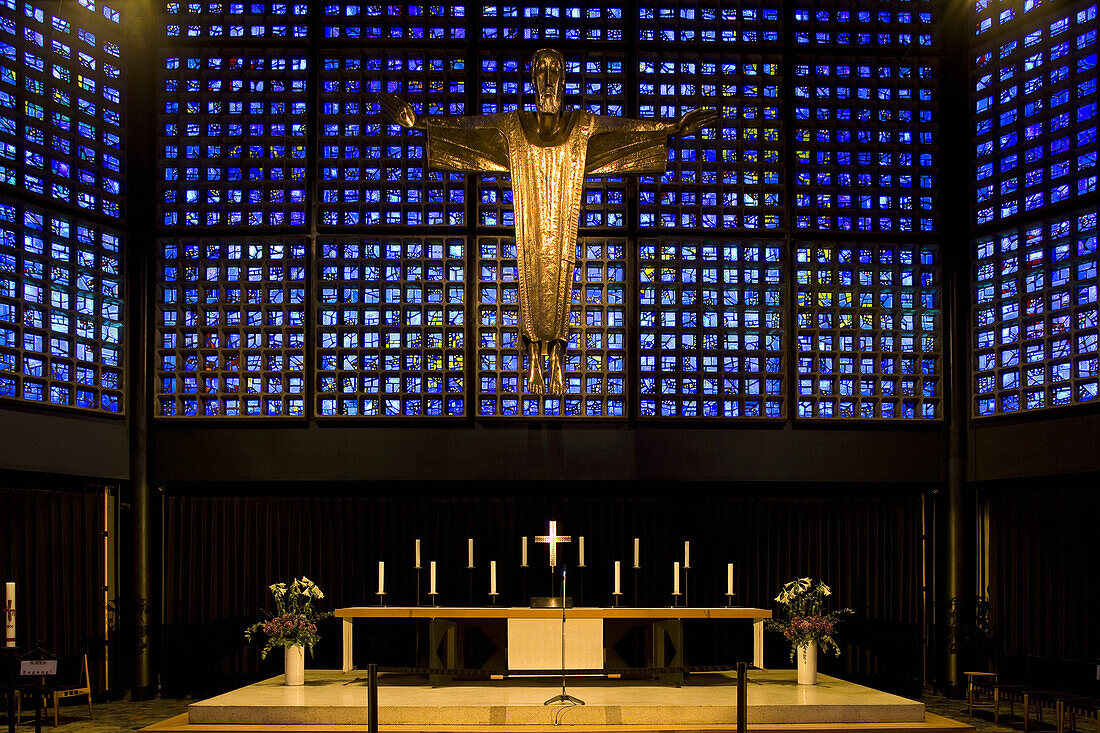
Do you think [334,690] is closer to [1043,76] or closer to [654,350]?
[654,350]

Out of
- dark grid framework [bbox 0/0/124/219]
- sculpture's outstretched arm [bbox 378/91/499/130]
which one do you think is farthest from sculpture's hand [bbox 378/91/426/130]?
dark grid framework [bbox 0/0/124/219]

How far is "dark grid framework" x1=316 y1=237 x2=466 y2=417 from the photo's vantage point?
509 inches

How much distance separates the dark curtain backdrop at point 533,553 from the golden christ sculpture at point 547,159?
2229mm

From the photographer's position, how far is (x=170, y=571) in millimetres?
12828

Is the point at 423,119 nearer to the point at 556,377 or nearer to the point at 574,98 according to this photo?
the point at 574,98

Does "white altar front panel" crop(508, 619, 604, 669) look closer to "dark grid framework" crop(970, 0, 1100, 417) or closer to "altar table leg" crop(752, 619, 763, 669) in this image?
"altar table leg" crop(752, 619, 763, 669)

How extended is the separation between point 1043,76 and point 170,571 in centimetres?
1023

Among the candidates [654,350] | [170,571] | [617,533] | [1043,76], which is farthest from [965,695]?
[170,571]

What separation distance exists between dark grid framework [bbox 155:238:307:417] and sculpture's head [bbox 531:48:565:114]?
3.21m

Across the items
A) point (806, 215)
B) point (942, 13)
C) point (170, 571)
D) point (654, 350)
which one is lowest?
point (170, 571)

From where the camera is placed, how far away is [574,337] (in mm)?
13062

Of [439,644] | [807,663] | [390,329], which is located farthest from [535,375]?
[807,663]

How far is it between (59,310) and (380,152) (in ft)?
12.0

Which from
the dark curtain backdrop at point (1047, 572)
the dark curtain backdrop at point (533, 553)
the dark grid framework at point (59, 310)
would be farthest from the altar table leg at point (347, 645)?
the dark curtain backdrop at point (1047, 572)
